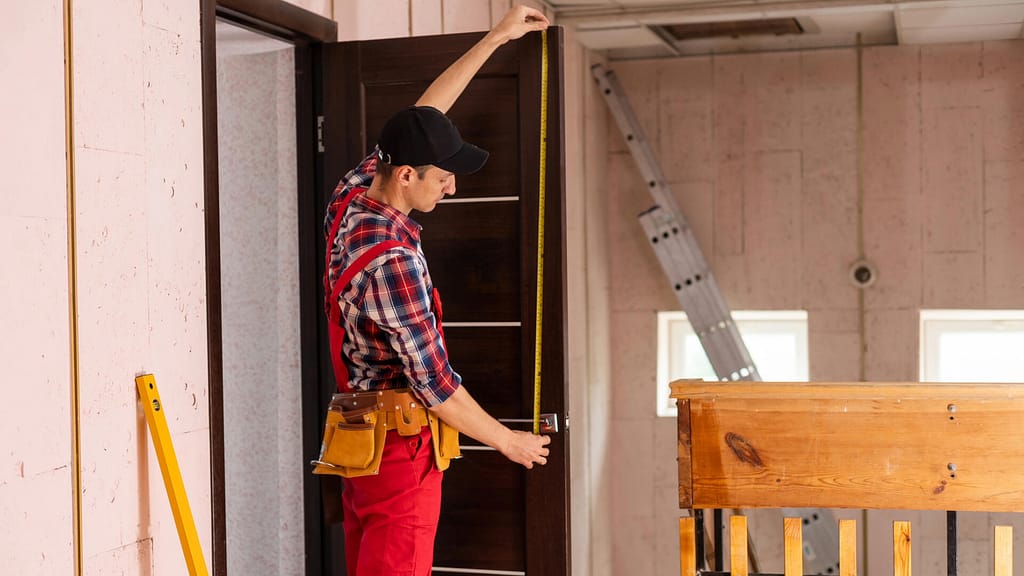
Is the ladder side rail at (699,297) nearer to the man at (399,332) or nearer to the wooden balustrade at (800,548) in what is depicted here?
the man at (399,332)

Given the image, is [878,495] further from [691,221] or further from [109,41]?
[691,221]

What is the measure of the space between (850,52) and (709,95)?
2.54 ft

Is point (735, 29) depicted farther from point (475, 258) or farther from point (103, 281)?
point (103, 281)

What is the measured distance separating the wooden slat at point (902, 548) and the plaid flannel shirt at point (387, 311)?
94cm

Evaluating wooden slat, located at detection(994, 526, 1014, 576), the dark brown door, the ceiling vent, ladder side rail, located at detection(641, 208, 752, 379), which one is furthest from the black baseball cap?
ladder side rail, located at detection(641, 208, 752, 379)

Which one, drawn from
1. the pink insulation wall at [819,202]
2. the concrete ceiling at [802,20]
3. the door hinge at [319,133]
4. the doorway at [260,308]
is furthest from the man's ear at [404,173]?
the pink insulation wall at [819,202]

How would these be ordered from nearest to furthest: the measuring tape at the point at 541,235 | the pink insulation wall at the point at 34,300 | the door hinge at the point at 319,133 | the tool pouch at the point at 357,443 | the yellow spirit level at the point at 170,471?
1. the pink insulation wall at the point at 34,300
2. the yellow spirit level at the point at 170,471
3. the tool pouch at the point at 357,443
4. the measuring tape at the point at 541,235
5. the door hinge at the point at 319,133

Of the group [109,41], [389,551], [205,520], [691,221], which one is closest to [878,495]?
[389,551]

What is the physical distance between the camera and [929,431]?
200 cm

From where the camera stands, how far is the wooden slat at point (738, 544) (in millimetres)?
2059

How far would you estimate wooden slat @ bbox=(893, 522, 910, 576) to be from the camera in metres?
2.02

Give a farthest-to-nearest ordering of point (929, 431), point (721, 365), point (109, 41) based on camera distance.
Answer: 1. point (721, 365)
2. point (109, 41)
3. point (929, 431)

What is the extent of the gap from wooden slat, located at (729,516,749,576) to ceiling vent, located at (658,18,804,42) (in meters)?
3.74

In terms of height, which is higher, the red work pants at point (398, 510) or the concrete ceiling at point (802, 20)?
the concrete ceiling at point (802, 20)
